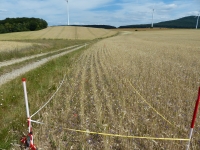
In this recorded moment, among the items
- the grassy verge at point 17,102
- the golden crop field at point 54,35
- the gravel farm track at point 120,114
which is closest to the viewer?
the gravel farm track at point 120,114

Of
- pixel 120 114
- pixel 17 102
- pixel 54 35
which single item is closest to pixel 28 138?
pixel 120 114

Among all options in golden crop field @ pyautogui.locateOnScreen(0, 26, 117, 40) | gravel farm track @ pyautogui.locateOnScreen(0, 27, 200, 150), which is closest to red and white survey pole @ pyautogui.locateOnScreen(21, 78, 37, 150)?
gravel farm track @ pyautogui.locateOnScreen(0, 27, 200, 150)

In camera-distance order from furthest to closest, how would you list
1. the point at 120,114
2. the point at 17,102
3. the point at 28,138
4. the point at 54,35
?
the point at 54,35 → the point at 17,102 → the point at 120,114 → the point at 28,138

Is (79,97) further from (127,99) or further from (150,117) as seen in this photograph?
(150,117)

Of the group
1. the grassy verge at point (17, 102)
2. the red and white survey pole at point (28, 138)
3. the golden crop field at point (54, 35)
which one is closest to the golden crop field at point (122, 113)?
the red and white survey pole at point (28, 138)

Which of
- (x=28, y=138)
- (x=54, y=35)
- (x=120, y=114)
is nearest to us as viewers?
(x=28, y=138)

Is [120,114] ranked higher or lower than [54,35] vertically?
lower

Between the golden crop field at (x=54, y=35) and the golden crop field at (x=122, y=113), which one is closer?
the golden crop field at (x=122, y=113)

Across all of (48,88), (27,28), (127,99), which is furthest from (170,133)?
(27,28)

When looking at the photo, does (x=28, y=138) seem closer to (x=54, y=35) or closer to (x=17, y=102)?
(x=17, y=102)

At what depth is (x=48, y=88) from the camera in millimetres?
9734

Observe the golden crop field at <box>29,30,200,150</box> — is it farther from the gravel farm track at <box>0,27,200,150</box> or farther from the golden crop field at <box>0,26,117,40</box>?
the golden crop field at <box>0,26,117,40</box>

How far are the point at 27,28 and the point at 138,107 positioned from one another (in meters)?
127

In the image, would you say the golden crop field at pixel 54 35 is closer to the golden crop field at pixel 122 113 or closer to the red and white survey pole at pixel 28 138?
the golden crop field at pixel 122 113
